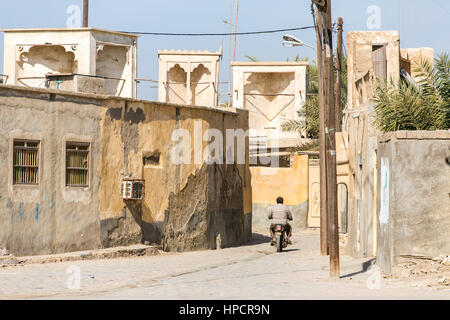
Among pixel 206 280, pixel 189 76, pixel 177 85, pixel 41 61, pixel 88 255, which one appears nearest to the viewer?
pixel 206 280

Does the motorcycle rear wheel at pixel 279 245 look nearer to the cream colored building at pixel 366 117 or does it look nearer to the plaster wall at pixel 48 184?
the cream colored building at pixel 366 117

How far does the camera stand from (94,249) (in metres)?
18.8

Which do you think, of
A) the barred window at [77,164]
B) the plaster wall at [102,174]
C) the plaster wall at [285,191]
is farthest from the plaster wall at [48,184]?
the plaster wall at [285,191]

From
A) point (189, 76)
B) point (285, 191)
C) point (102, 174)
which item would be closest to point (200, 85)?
point (189, 76)

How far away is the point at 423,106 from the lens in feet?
54.2

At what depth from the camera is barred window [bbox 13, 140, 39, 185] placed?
683 inches

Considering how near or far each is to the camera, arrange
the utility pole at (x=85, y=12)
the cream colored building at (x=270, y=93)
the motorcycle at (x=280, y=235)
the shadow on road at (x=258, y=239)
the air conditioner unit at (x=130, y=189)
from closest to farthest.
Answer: the air conditioner unit at (x=130, y=189)
the motorcycle at (x=280, y=235)
the shadow on road at (x=258, y=239)
the utility pole at (x=85, y=12)
the cream colored building at (x=270, y=93)

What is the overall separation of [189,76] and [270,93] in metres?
7.30

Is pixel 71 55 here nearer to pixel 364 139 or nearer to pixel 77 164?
pixel 77 164

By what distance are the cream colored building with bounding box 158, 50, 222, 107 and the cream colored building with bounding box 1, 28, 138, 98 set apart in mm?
2755

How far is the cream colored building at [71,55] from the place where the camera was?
30.1 metres

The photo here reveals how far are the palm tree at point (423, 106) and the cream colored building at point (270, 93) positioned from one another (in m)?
20.4
